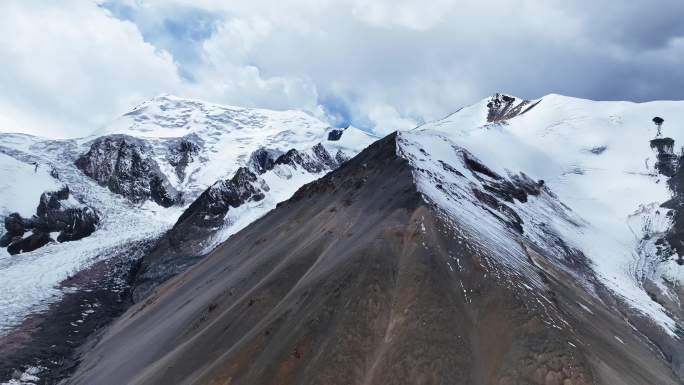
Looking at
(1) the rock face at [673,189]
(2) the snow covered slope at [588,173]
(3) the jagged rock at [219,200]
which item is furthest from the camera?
(3) the jagged rock at [219,200]

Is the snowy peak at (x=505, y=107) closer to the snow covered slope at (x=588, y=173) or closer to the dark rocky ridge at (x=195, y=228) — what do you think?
the snow covered slope at (x=588, y=173)

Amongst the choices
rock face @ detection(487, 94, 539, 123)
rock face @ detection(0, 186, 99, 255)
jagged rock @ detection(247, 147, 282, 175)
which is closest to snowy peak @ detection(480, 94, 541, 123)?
rock face @ detection(487, 94, 539, 123)

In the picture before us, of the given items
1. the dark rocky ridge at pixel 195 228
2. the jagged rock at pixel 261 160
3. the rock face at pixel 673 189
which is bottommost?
the rock face at pixel 673 189

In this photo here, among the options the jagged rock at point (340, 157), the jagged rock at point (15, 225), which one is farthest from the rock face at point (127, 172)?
the jagged rock at point (15, 225)

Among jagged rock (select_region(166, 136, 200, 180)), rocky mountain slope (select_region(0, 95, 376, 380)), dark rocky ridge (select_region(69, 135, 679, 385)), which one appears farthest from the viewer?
jagged rock (select_region(166, 136, 200, 180))

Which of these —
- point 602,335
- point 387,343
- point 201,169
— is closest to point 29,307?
point 387,343

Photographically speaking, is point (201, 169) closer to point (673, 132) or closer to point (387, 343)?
point (673, 132)

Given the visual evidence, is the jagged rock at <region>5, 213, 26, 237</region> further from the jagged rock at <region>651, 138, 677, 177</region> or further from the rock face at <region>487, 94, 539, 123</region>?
the jagged rock at <region>651, 138, 677, 177</region>
